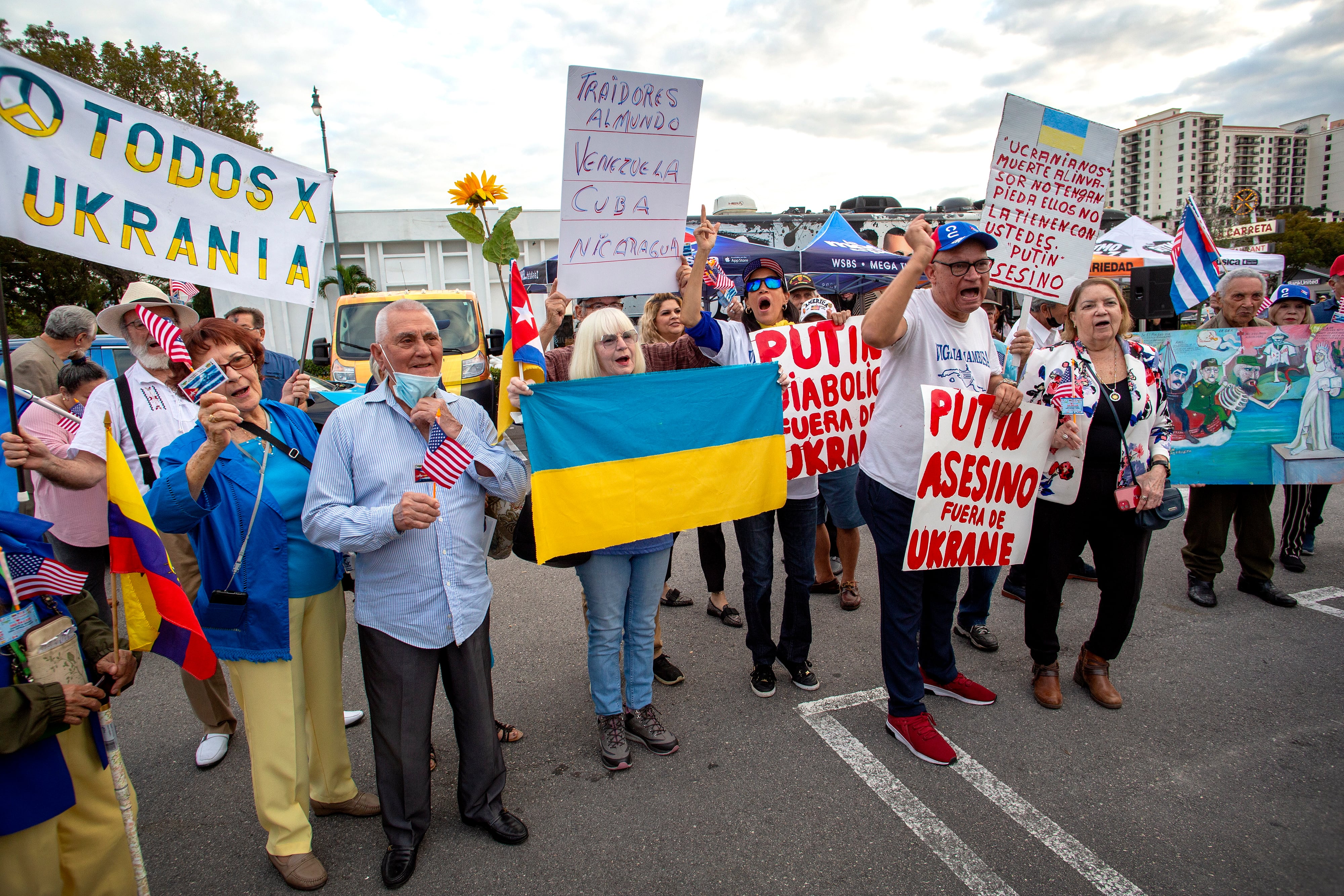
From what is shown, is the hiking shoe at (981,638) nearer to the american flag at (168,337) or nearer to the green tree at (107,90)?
the american flag at (168,337)

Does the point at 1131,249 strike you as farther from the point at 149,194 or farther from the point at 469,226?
the point at 149,194

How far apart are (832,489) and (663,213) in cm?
234

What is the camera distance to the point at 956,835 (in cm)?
251

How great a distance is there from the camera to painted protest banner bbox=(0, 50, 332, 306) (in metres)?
2.32

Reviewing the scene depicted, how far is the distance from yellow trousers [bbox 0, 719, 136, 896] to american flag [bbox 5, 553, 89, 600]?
40cm

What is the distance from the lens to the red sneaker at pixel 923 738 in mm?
2936

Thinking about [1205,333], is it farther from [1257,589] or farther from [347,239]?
[347,239]

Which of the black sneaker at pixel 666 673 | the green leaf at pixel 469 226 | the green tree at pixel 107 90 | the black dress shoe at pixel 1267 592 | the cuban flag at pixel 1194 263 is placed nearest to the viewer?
the green leaf at pixel 469 226

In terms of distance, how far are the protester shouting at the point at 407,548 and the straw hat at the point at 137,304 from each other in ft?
3.67

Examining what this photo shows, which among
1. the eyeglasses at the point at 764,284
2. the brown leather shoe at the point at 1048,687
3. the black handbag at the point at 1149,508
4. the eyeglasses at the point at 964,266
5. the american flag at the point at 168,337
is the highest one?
the eyeglasses at the point at 764,284

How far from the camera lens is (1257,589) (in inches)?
180

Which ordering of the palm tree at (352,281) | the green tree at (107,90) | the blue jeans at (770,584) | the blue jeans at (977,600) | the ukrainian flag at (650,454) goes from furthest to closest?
the palm tree at (352,281), the green tree at (107,90), the blue jeans at (977,600), the blue jeans at (770,584), the ukrainian flag at (650,454)

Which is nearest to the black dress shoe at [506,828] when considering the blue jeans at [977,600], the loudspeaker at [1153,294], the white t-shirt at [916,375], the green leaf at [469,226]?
the white t-shirt at [916,375]

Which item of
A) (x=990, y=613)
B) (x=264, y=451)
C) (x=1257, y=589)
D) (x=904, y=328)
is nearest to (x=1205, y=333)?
(x=1257, y=589)
